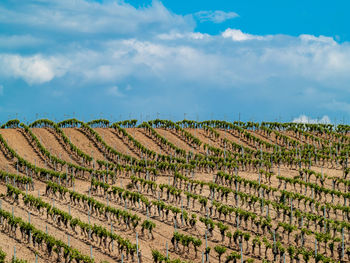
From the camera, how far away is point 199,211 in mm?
36656

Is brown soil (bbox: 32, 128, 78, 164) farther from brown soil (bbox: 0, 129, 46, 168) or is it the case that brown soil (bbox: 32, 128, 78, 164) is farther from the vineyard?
brown soil (bbox: 0, 129, 46, 168)

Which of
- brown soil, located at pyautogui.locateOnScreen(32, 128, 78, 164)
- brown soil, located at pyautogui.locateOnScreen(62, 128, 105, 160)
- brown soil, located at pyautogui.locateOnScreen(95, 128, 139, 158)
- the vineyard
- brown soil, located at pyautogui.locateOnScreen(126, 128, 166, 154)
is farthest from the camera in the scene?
brown soil, located at pyautogui.locateOnScreen(126, 128, 166, 154)

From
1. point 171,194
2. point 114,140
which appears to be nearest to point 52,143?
point 114,140

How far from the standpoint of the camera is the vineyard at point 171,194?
28234 millimetres

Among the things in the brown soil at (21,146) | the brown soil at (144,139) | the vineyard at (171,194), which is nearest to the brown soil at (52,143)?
the vineyard at (171,194)

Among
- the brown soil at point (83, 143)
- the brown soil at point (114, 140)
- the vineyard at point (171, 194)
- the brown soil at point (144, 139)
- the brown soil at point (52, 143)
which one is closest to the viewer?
the vineyard at point (171, 194)

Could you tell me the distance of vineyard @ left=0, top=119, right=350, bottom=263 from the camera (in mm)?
28234

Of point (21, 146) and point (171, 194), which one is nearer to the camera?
point (171, 194)

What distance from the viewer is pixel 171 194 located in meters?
39.6

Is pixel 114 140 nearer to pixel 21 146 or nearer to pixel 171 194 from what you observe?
pixel 21 146

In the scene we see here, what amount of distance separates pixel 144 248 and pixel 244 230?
314 inches

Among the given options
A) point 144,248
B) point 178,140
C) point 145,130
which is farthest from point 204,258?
point 145,130

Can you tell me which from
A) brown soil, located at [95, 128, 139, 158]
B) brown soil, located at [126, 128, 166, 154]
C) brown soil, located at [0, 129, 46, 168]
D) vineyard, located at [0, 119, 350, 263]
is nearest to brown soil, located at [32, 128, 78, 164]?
vineyard, located at [0, 119, 350, 263]

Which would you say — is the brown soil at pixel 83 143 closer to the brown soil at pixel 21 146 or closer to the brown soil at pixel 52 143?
the brown soil at pixel 52 143
